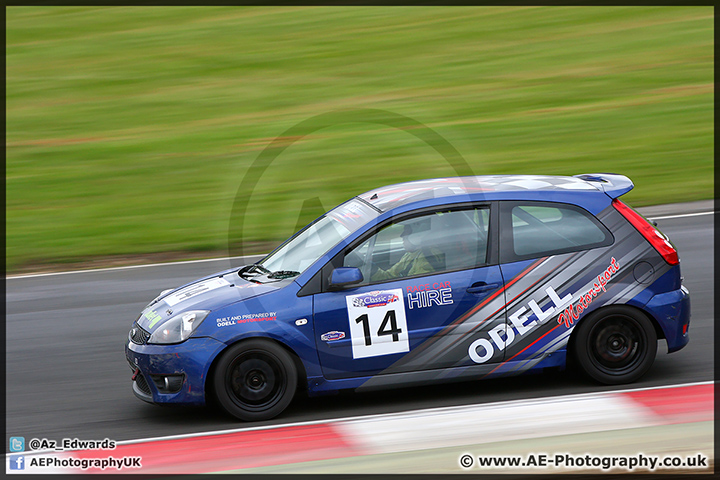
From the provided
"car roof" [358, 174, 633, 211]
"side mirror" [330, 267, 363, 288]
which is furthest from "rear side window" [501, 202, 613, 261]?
"side mirror" [330, 267, 363, 288]

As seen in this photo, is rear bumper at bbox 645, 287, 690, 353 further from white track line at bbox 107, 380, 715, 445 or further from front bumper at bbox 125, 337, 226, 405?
front bumper at bbox 125, 337, 226, 405

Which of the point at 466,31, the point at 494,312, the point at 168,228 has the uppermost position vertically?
the point at 466,31

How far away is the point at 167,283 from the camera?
32.3 ft

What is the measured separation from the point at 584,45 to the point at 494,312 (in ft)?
58.0

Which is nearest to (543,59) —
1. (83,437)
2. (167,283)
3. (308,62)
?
(308,62)

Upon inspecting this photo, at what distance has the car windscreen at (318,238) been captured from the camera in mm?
6270

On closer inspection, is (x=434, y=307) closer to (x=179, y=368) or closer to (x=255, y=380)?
(x=255, y=380)

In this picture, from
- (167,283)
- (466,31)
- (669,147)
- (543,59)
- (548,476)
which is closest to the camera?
(548,476)

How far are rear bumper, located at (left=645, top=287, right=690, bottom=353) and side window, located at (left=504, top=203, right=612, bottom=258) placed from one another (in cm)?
61

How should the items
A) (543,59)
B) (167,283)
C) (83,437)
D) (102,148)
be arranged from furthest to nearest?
(543,59)
(102,148)
(167,283)
(83,437)

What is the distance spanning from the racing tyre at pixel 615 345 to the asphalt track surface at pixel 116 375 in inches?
4.9

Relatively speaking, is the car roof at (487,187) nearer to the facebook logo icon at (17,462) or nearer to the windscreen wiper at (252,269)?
the windscreen wiper at (252,269)

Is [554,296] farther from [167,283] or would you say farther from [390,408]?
[167,283]

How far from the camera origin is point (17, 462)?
543 centimetres
